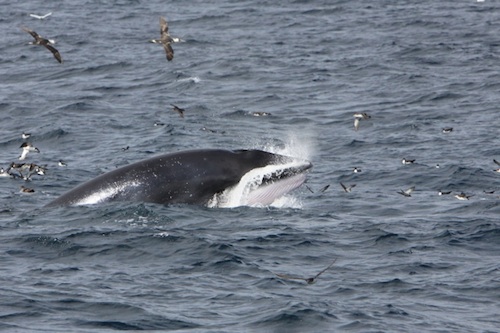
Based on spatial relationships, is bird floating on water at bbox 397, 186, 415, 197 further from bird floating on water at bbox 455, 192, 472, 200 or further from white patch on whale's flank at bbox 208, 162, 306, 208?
white patch on whale's flank at bbox 208, 162, 306, 208

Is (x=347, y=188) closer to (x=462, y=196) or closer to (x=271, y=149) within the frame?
(x=462, y=196)

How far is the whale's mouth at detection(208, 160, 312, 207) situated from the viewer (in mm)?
27188

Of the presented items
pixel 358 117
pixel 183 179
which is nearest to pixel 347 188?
pixel 183 179

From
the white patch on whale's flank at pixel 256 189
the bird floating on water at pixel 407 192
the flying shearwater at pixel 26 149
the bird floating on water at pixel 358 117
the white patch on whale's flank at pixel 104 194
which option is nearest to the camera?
the white patch on whale's flank at pixel 104 194

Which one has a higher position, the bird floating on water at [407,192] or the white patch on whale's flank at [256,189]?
the white patch on whale's flank at [256,189]

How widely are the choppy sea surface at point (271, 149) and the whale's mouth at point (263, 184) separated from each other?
1.10 feet

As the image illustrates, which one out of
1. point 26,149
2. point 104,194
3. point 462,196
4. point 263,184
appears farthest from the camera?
point 26,149

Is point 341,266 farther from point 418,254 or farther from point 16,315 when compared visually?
point 16,315

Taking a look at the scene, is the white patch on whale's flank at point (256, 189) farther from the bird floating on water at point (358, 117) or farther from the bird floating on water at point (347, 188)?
the bird floating on water at point (358, 117)

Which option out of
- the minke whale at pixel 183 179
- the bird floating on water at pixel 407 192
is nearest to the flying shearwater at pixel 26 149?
the bird floating on water at pixel 407 192

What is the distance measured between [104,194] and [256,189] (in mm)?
3290

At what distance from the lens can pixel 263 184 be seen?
27.5 meters

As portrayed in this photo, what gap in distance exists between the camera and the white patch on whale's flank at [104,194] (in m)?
26.6

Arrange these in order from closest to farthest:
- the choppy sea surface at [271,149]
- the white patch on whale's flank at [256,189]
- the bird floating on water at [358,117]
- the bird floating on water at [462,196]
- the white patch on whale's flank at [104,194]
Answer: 1. the choppy sea surface at [271,149]
2. the white patch on whale's flank at [104,194]
3. the white patch on whale's flank at [256,189]
4. the bird floating on water at [462,196]
5. the bird floating on water at [358,117]
